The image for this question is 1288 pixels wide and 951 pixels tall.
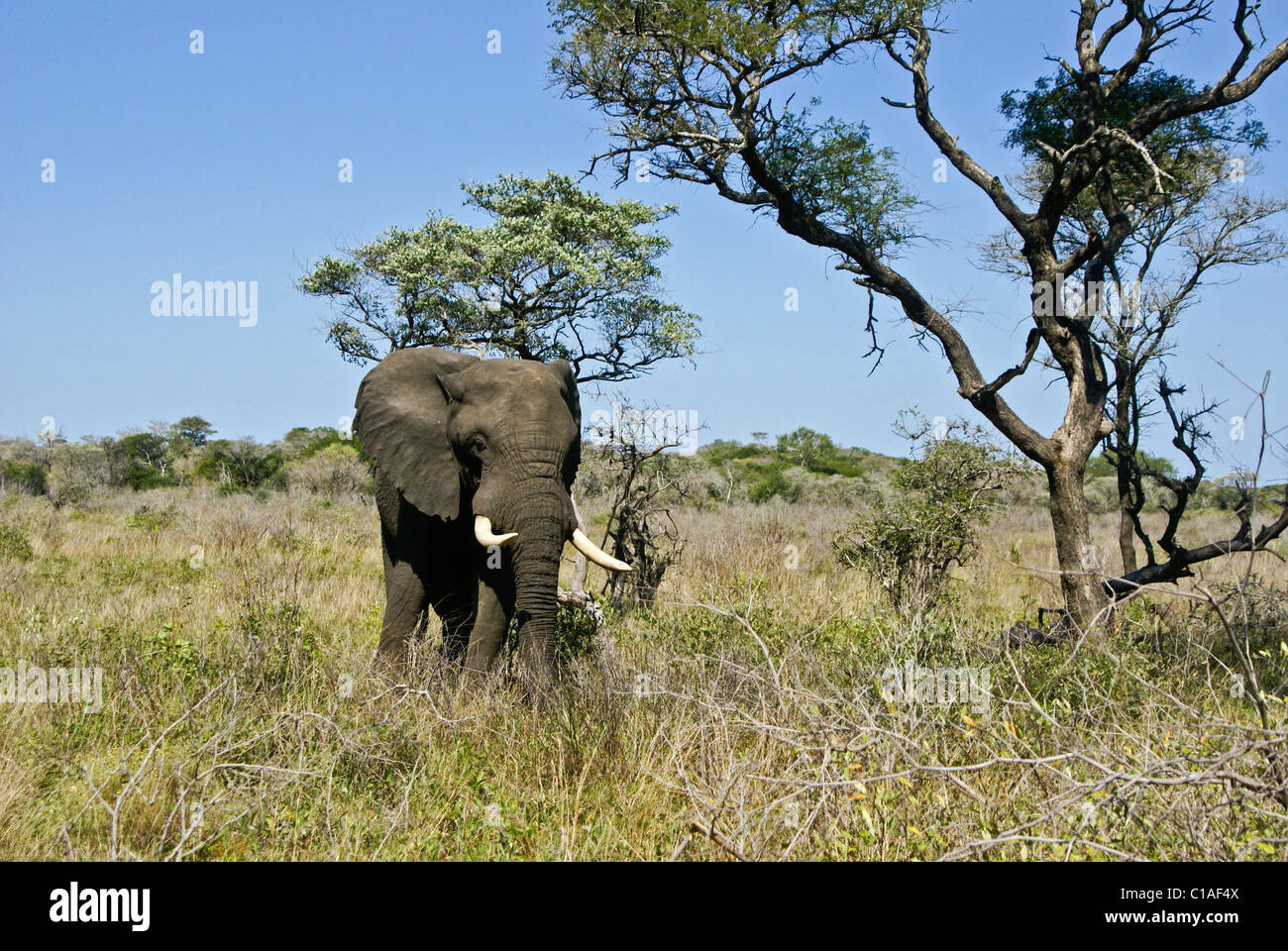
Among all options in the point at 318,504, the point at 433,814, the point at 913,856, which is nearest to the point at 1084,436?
the point at 913,856

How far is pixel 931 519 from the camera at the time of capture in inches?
412

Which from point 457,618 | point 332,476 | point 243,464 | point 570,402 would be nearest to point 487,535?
point 570,402

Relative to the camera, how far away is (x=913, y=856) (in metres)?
3.94

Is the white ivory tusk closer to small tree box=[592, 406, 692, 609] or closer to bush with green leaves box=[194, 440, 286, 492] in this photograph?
small tree box=[592, 406, 692, 609]

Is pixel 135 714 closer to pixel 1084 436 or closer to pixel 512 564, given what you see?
pixel 512 564

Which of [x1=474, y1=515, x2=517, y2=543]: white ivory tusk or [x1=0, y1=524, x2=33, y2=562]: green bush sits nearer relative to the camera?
[x1=474, y1=515, x2=517, y2=543]: white ivory tusk

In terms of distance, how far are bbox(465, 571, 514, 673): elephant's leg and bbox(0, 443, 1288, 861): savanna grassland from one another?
0.20m

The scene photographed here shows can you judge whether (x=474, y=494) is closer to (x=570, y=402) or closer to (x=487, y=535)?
(x=487, y=535)

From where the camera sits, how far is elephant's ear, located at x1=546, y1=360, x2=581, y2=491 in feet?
23.5

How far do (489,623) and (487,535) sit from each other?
647mm

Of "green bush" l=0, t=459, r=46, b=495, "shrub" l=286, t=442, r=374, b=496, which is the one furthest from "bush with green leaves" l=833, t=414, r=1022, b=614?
"green bush" l=0, t=459, r=46, b=495

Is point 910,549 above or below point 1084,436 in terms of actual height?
below

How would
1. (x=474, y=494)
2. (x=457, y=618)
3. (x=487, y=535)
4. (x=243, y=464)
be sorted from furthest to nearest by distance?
(x=243, y=464) → (x=457, y=618) → (x=474, y=494) → (x=487, y=535)
